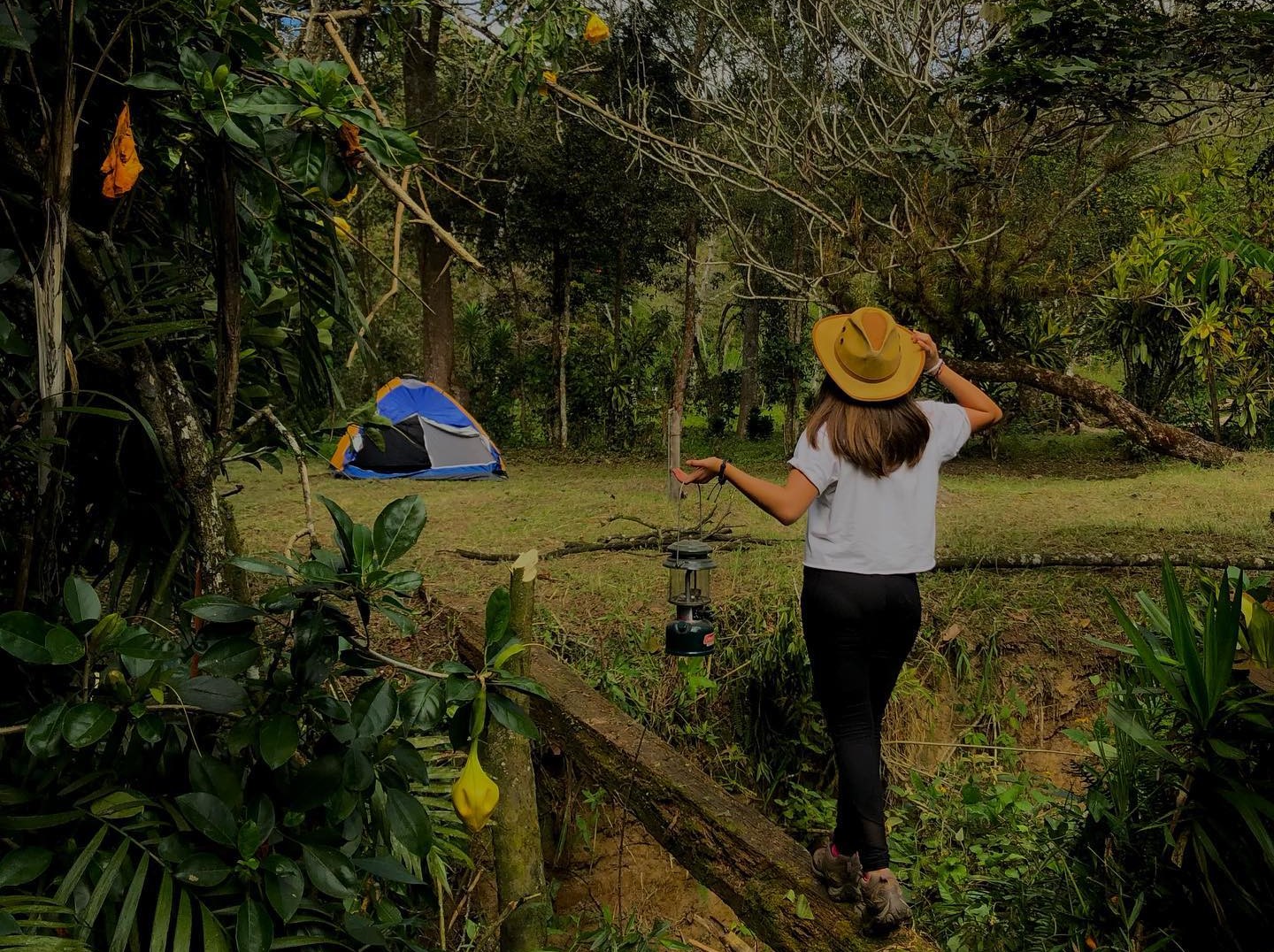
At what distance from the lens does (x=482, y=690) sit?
1.39 m

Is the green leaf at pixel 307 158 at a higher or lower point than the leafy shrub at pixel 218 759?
higher

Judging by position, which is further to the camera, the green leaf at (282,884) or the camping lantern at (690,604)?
the camping lantern at (690,604)

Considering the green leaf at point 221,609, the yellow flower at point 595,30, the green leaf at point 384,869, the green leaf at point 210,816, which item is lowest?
the green leaf at point 384,869

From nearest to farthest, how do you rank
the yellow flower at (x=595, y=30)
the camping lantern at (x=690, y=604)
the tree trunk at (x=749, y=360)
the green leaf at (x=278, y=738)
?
the green leaf at (x=278, y=738) → the yellow flower at (x=595, y=30) → the camping lantern at (x=690, y=604) → the tree trunk at (x=749, y=360)

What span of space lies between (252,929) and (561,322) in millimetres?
11938

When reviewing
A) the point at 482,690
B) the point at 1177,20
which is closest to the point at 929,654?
the point at 1177,20

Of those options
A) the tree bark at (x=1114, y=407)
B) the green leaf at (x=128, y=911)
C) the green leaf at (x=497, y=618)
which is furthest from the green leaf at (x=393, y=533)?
the tree bark at (x=1114, y=407)

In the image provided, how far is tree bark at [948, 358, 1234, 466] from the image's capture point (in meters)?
5.27

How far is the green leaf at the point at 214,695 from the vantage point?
54.1 inches

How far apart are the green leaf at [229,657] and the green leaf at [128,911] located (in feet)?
1.15

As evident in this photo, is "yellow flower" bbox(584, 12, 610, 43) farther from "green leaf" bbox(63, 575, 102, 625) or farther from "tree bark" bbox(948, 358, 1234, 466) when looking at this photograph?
"tree bark" bbox(948, 358, 1234, 466)

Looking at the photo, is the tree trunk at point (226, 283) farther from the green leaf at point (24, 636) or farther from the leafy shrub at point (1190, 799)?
the leafy shrub at point (1190, 799)

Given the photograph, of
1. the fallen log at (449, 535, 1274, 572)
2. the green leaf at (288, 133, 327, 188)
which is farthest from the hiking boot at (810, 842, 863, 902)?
the fallen log at (449, 535, 1274, 572)

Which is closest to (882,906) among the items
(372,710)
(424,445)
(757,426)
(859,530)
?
(859,530)
